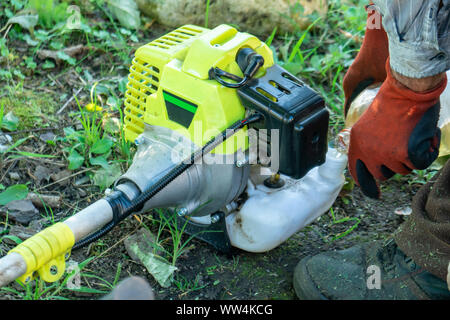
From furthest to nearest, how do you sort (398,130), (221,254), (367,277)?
(221,254) < (367,277) < (398,130)

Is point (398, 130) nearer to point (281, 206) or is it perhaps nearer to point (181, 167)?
point (281, 206)

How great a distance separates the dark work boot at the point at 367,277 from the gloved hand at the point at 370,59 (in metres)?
0.55

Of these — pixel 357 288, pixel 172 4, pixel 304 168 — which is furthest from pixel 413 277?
pixel 172 4

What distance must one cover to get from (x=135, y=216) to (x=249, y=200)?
1.35 ft

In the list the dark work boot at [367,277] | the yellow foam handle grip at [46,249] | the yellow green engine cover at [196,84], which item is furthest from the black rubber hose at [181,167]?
the dark work boot at [367,277]

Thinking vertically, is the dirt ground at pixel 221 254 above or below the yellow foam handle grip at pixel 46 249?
below

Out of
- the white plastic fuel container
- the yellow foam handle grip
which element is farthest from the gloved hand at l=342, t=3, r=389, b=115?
the yellow foam handle grip

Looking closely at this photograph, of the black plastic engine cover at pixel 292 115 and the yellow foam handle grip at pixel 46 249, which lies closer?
the yellow foam handle grip at pixel 46 249

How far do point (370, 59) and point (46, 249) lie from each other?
45.5 inches

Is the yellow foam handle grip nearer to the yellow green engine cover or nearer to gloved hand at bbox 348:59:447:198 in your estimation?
the yellow green engine cover

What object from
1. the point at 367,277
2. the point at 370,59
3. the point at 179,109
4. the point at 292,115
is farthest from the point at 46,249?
A: the point at 370,59

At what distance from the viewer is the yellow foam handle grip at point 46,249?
131 centimetres

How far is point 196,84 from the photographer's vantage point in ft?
5.00

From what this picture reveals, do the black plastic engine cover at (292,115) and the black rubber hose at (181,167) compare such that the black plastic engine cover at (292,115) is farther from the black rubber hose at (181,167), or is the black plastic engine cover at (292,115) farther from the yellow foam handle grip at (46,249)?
the yellow foam handle grip at (46,249)
